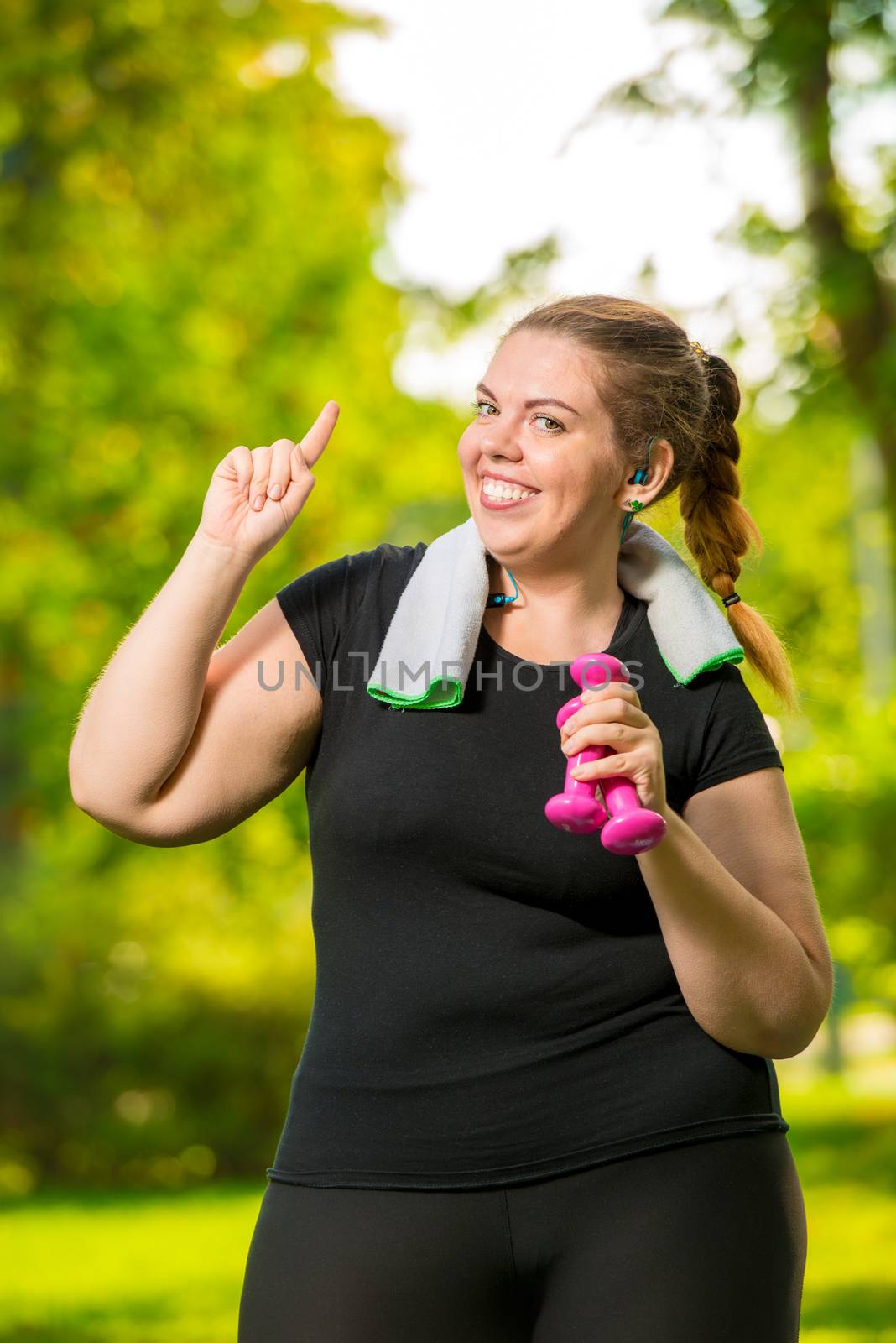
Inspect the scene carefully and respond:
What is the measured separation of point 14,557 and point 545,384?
658 cm

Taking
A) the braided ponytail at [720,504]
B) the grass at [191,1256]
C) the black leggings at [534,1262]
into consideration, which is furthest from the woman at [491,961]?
the grass at [191,1256]

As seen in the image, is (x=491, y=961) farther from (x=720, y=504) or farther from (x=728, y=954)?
(x=720, y=504)

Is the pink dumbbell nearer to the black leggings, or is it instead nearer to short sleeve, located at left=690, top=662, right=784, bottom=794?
short sleeve, located at left=690, top=662, right=784, bottom=794

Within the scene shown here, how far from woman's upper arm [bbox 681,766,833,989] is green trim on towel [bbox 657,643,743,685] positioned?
14 cm

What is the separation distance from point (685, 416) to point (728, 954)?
29.4 inches

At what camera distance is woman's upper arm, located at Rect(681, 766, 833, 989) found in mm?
1842

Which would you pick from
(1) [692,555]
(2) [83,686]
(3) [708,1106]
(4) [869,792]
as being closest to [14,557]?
(2) [83,686]

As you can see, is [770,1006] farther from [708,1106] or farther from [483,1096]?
[483,1096]

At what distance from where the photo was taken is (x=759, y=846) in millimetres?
1846

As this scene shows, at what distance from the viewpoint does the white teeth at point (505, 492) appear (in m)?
1.85

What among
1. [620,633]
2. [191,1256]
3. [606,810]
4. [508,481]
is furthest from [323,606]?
[191,1256]

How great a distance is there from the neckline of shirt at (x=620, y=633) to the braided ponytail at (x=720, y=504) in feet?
0.68

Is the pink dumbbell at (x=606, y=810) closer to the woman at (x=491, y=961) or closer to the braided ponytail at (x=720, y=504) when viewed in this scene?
the woman at (x=491, y=961)

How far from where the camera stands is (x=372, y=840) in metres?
1.71
